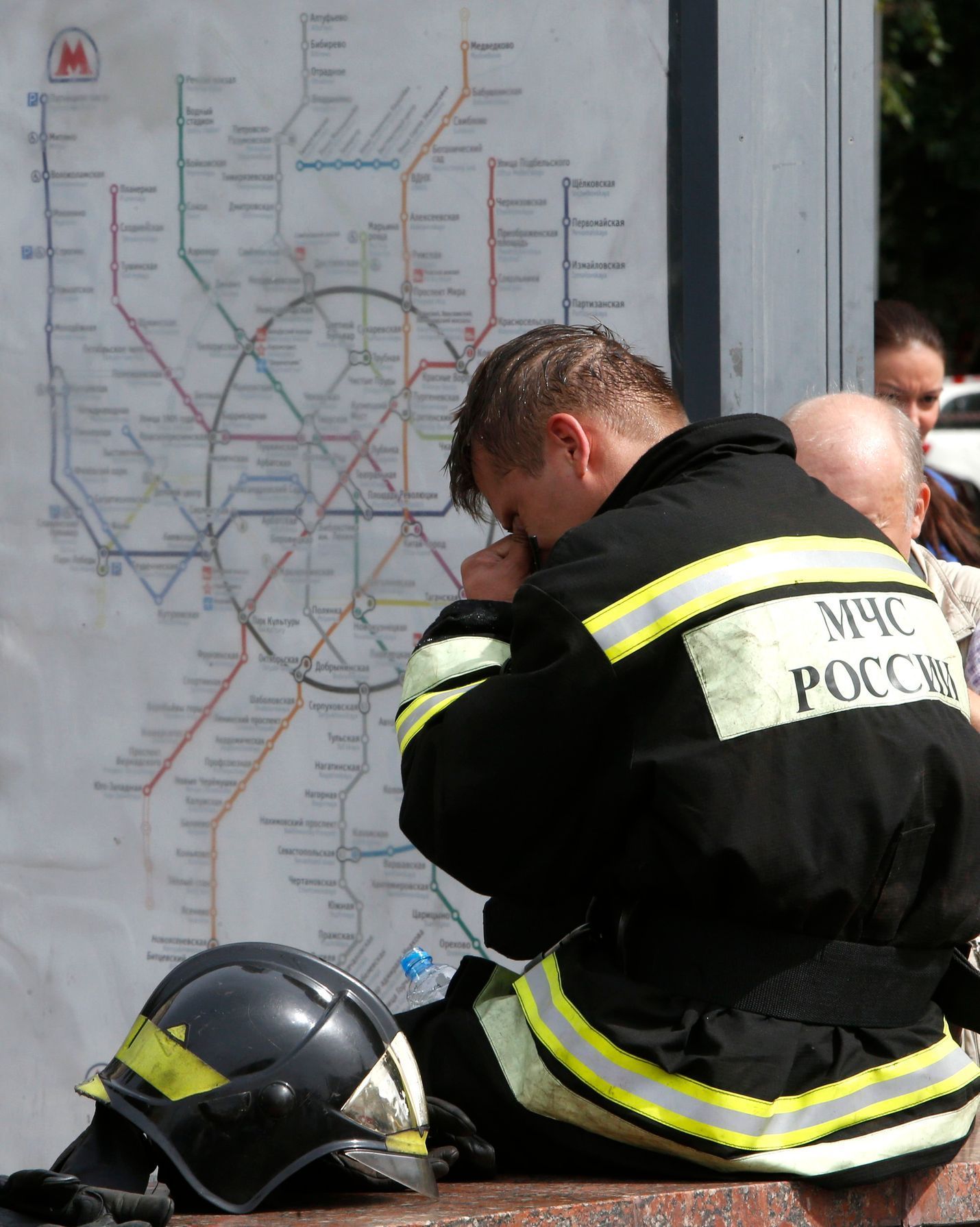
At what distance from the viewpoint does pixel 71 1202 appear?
1698mm

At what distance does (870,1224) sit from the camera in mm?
1926

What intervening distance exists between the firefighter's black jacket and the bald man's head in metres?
0.81

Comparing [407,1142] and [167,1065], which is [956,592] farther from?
[167,1065]

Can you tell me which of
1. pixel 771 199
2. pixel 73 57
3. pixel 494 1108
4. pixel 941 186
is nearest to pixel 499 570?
pixel 494 1108

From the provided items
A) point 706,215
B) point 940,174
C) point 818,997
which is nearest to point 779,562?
point 818,997

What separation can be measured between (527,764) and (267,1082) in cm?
48

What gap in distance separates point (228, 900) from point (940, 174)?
1929 cm

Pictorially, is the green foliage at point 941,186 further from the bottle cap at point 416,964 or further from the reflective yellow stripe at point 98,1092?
the reflective yellow stripe at point 98,1092

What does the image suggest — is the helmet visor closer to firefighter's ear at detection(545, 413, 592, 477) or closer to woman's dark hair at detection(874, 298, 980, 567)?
firefighter's ear at detection(545, 413, 592, 477)

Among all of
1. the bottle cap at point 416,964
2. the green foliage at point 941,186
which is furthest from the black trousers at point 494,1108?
the green foliage at point 941,186

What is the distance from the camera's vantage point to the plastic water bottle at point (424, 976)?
9.25 ft

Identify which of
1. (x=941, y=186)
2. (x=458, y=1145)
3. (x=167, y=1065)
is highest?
(x=941, y=186)

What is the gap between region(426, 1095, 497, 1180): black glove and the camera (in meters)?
1.99

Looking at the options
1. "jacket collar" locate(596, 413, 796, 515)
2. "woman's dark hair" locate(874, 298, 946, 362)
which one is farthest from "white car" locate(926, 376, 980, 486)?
"jacket collar" locate(596, 413, 796, 515)
